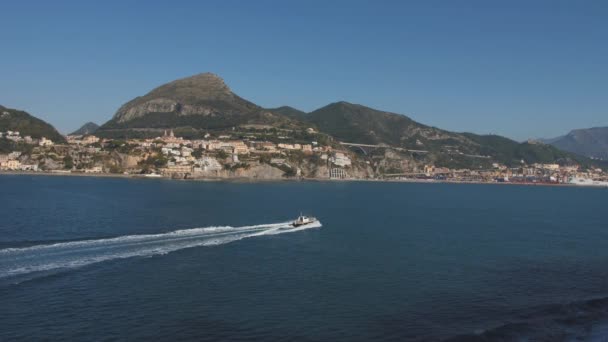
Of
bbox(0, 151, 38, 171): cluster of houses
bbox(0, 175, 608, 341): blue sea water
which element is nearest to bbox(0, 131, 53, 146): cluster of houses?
bbox(0, 151, 38, 171): cluster of houses

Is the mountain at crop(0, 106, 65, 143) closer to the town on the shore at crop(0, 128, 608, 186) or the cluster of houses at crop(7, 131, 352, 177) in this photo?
the town on the shore at crop(0, 128, 608, 186)

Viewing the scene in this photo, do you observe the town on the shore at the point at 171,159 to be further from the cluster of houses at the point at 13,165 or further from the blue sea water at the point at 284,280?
the blue sea water at the point at 284,280

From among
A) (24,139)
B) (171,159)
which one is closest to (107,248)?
(171,159)

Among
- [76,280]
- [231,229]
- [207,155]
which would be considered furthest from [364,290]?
[207,155]

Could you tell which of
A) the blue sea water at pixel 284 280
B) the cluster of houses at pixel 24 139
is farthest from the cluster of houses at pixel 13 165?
the blue sea water at pixel 284 280

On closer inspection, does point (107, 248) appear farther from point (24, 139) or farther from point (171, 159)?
point (24, 139)

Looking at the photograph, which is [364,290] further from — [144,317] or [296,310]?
[144,317]
